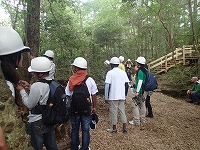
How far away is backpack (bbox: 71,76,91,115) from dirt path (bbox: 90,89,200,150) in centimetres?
153

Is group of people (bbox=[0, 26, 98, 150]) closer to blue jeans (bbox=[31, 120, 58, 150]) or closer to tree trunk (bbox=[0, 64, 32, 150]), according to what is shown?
blue jeans (bbox=[31, 120, 58, 150])

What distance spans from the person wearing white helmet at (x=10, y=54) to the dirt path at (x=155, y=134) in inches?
135

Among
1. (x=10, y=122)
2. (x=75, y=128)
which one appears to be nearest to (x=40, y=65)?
(x=10, y=122)

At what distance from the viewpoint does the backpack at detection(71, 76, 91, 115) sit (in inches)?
139

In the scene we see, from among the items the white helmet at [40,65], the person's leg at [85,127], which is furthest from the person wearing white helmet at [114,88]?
the white helmet at [40,65]

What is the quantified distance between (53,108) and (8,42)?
3.56 ft

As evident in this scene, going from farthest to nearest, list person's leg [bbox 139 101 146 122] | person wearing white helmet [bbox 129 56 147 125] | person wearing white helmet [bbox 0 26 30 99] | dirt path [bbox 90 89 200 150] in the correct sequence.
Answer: person's leg [bbox 139 101 146 122] → person wearing white helmet [bbox 129 56 147 125] → dirt path [bbox 90 89 200 150] → person wearing white helmet [bbox 0 26 30 99]

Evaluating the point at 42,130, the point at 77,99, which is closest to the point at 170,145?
the point at 77,99

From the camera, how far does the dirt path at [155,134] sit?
4797mm

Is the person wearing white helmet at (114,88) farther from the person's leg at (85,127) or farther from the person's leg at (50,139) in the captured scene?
the person's leg at (50,139)

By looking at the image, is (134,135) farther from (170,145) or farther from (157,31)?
(157,31)

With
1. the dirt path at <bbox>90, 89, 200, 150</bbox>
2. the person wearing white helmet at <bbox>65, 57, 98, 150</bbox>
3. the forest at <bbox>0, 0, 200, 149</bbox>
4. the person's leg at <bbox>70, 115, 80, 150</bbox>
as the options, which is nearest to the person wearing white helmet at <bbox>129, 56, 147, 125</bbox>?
the dirt path at <bbox>90, 89, 200, 150</bbox>

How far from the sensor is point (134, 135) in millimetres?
5414

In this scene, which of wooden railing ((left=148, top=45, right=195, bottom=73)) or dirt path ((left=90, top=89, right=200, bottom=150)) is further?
wooden railing ((left=148, top=45, right=195, bottom=73))
